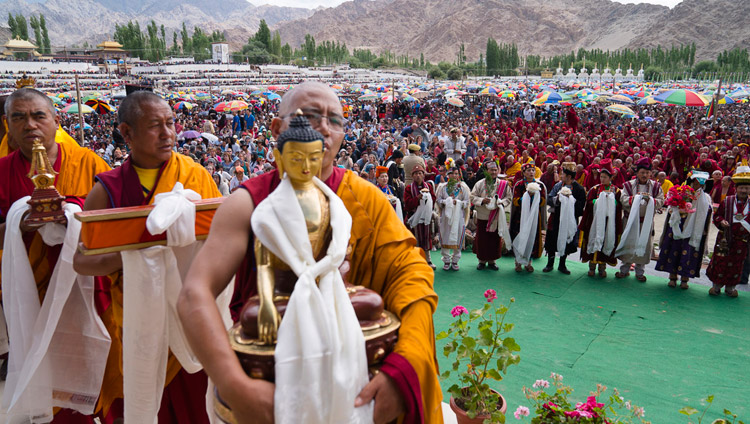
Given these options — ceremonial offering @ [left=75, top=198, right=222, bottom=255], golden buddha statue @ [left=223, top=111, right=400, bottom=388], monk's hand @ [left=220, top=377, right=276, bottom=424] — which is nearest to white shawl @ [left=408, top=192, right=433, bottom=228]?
ceremonial offering @ [left=75, top=198, right=222, bottom=255]

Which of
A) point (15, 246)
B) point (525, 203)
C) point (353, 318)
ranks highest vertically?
point (353, 318)

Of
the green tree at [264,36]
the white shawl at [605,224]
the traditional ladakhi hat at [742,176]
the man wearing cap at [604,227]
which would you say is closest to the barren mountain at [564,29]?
the green tree at [264,36]

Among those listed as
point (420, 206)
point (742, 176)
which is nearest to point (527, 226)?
point (420, 206)

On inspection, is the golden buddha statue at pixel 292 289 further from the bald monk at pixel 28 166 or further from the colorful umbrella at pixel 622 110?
the colorful umbrella at pixel 622 110

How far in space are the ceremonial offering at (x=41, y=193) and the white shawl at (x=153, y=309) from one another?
62cm

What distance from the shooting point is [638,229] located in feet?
23.0

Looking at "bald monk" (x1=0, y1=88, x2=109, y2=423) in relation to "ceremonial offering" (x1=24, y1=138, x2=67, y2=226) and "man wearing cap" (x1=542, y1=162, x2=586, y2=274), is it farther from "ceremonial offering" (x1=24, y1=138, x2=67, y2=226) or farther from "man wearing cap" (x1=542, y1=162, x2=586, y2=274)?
"man wearing cap" (x1=542, y1=162, x2=586, y2=274)

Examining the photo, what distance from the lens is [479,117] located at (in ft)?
101

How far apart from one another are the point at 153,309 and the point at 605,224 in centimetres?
675

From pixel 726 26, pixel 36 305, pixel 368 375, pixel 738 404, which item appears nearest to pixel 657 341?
pixel 738 404

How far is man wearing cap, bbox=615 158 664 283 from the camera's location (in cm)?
697

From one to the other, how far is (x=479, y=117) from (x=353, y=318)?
31025mm

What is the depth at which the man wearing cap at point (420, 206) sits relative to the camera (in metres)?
7.55

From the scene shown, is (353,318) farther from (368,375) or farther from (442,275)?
(442,275)
